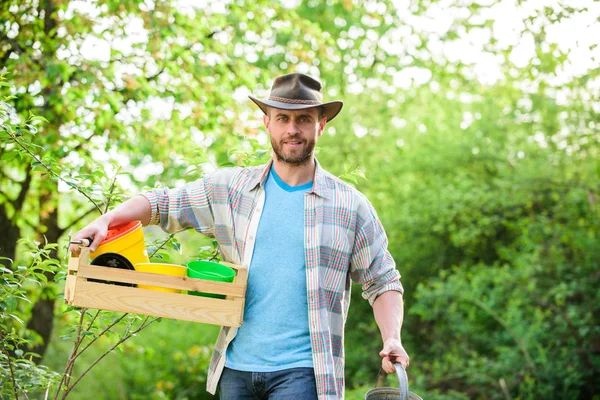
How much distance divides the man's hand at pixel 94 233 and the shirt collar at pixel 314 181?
2.06 feet

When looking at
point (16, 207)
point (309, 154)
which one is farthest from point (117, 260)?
point (16, 207)

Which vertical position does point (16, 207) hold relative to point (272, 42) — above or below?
below

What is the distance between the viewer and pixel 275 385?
2.63 metres

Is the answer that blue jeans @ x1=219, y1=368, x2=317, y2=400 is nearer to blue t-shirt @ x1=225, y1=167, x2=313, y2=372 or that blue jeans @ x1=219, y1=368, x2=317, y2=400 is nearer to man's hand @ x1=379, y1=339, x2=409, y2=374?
blue t-shirt @ x1=225, y1=167, x2=313, y2=372

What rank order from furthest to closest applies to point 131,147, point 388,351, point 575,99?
point 575,99 → point 131,147 → point 388,351

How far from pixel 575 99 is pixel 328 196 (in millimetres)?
6294

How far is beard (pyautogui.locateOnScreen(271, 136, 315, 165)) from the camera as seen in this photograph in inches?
111

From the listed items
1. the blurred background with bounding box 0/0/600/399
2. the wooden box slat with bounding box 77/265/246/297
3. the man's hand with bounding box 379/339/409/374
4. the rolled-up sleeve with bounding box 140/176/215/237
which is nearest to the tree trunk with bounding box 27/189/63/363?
the blurred background with bounding box 0/0/600/399

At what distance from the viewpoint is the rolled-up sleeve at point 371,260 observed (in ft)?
9.45

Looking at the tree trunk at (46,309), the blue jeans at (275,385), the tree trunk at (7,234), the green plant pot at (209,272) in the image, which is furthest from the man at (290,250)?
the tree trunk at (46,309)

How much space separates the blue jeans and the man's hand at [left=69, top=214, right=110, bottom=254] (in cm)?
72

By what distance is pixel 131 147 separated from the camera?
587cm

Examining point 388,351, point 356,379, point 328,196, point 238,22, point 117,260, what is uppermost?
point 238,22

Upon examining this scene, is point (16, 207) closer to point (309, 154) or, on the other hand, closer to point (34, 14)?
point (34, 14)
